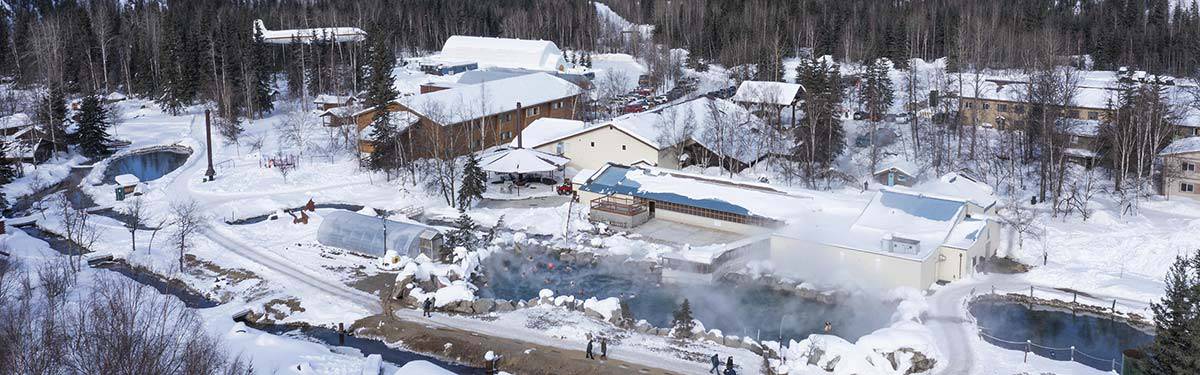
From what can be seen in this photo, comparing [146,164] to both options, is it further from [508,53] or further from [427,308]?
[508,53]

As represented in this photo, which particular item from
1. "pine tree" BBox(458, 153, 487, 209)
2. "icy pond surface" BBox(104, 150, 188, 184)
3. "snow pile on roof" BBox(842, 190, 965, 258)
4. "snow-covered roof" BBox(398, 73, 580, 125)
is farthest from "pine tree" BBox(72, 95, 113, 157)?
"snow pile on roof" BBox(842, 190, 965, 258)

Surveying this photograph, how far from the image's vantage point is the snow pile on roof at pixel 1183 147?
3102cm

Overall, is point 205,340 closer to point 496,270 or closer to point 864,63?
point 496,270

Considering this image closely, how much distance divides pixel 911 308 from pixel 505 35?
5678 centimetres

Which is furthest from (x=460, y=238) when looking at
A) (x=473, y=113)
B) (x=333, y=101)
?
(x=333, y=101)

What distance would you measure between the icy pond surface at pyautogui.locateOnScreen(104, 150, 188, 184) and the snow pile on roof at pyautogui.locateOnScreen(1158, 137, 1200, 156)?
34.3 m

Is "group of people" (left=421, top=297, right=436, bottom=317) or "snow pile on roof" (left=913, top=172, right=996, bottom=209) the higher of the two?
"snow pile on roof" (left=913, top=172, right=996, bottom=209)

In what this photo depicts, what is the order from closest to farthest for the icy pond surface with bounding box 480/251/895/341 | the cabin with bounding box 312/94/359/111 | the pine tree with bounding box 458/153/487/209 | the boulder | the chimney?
the icy pond surface with bounding box 480/251/895/341
the boulder
the pine tree with bounding box 458/153/487/209
the chimney
the cabin with bounding box 312/94/359/111

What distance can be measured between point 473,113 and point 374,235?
12.7m

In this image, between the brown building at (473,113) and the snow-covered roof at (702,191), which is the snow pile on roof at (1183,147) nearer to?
the snow-covered roof at (702,191)

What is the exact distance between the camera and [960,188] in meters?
29.5

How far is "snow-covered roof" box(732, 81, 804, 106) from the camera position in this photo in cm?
4050

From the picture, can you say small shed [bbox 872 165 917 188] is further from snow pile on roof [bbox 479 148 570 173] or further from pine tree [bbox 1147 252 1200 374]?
pine tree [bbox 1147 252 1200 374]

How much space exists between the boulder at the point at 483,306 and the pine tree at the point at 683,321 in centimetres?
404
